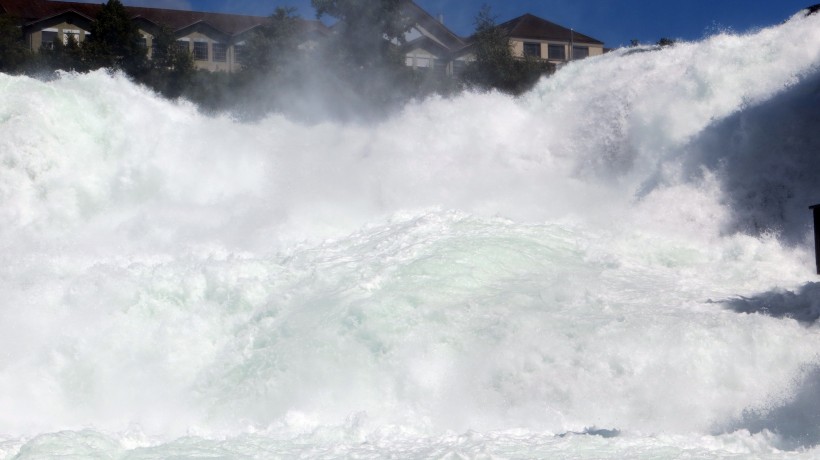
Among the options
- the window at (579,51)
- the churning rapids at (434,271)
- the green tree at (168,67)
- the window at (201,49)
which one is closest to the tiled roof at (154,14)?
the window at (201,49)

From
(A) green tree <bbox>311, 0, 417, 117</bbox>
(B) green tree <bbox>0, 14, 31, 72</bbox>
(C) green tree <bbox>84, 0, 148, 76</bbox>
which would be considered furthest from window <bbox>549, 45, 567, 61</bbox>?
(B) green tree <bbox>0, 14, 31, 72</bbox>

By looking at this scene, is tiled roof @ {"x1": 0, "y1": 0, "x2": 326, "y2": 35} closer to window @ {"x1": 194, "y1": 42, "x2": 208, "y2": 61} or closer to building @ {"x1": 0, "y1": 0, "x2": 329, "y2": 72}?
building @ {"x1": 0, "y1": 0, "x2": 329, "y2": 72}

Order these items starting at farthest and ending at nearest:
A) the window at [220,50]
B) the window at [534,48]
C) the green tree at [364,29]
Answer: the window at [534,48]
the window at [220,50]
the green tree at [364,29]

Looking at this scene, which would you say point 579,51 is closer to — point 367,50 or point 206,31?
point 206,31

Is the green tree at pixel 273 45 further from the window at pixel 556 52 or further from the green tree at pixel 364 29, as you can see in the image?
the window at pixel 556 52

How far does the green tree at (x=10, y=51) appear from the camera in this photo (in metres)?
32.2

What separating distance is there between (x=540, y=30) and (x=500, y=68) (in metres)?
18.1

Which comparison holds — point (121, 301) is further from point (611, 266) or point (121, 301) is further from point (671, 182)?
point (671, 182)

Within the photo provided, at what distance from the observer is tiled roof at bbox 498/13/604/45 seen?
50.3 meters

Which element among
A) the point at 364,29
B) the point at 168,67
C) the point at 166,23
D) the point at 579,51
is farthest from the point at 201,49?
the point at 579,51

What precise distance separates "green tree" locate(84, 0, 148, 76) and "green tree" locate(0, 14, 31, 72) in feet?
6.86

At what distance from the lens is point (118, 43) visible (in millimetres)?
34312

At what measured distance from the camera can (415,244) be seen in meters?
13.2

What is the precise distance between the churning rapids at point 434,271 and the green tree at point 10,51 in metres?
14.0
